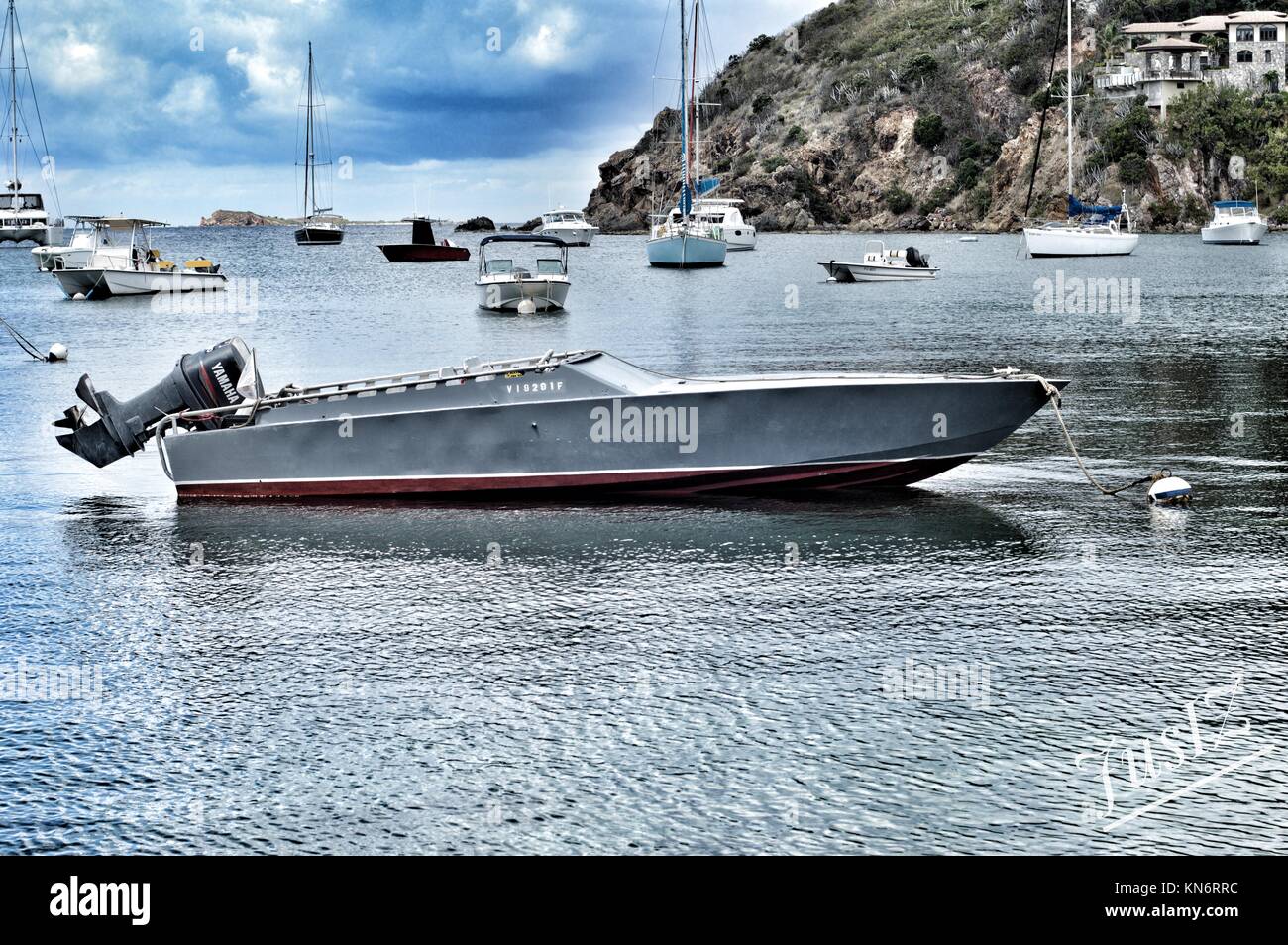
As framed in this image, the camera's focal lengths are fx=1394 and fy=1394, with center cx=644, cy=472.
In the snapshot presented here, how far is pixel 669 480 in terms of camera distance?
1620 cm

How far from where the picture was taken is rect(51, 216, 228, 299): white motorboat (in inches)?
2709

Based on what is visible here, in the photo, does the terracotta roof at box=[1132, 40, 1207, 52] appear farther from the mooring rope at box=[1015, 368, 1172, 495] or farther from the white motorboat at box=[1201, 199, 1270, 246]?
the mooring rope at box=[1015, 368, 1172, 495]

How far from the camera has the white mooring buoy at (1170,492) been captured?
15.5 metres

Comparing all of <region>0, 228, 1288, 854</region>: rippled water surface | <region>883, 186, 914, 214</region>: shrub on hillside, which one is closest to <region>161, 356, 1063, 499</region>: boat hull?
<region>0, 228, 1288, 854</region>: rippled water surface

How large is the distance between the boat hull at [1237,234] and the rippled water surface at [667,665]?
101 metres

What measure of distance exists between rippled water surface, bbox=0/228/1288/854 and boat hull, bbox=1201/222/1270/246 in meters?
101

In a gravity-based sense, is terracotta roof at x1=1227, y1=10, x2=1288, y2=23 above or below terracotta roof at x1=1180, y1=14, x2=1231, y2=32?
below

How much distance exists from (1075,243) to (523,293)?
58955mm

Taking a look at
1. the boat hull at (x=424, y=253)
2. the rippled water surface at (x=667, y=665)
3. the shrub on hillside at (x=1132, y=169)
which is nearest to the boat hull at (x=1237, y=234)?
the shrub on hillside at (x=1132, y=169)

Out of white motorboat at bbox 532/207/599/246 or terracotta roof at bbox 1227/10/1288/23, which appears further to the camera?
white motorboat at bbox 532/207/599/246

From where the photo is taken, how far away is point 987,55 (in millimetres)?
183750

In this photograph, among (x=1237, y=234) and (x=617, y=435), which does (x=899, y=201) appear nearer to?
(x=1237, y=234)

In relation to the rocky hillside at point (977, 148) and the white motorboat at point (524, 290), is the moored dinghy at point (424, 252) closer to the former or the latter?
the rocky hillside at point (977, 148)

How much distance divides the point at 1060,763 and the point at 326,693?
4.89 meters
